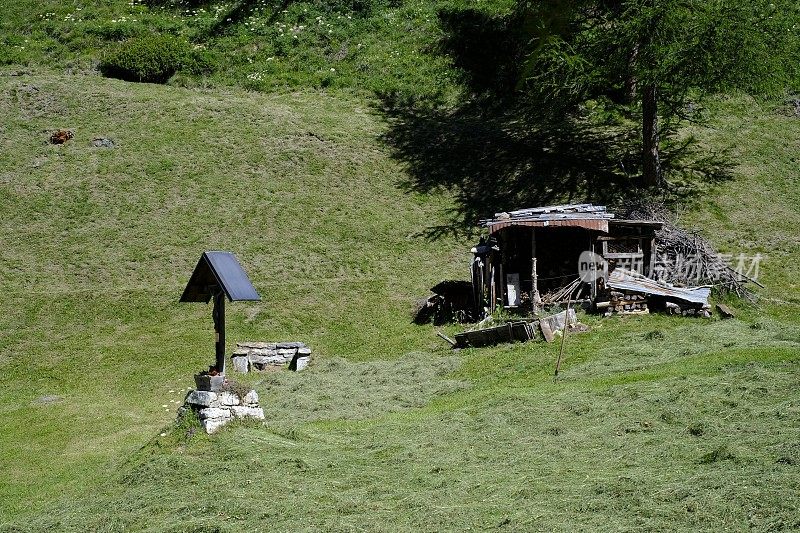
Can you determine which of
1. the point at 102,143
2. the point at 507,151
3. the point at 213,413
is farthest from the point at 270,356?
the point at 102,143

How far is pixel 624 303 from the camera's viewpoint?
94.4ft

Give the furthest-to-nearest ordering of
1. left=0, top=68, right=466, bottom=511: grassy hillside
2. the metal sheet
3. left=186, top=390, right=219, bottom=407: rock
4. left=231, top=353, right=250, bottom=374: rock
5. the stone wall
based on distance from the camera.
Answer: the metal sheet → the stone wall → left=231, top=353, right=250, bottom=374: rock → left=0, top=68, right=466, bottom=511: grassy hillside → left=186, top=390, right=219, bottom=407: rock

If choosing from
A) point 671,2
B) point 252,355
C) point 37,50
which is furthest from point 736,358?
point 37,50

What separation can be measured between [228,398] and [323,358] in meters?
10.9

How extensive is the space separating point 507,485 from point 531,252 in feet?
56.5

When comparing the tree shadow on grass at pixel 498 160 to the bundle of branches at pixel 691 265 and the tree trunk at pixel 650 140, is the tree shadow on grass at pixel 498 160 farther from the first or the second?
the bundle of branches at pixel 691 265

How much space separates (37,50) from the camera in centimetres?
5581

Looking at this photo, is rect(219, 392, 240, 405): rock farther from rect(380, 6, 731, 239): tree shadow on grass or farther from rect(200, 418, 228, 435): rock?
rect(380, 6, 731, 239): tree shadow on grass

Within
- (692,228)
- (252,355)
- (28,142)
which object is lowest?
(252,355)

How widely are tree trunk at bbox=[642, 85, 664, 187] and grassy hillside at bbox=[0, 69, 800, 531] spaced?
2239 millimetres

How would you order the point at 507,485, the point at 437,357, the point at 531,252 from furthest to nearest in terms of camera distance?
the point at 531,252, the point at 437,357, the point at 507,485

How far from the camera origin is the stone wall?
27.6 m

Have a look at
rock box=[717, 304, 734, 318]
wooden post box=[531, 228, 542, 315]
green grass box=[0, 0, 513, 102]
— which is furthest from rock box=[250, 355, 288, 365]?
green grass box=[0, 0, 513, 102]

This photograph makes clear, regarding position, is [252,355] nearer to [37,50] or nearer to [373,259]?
[373,259]
